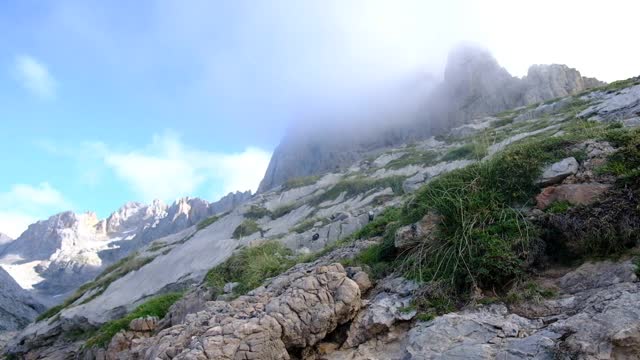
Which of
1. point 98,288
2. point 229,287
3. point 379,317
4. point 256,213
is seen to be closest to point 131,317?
point 229,287

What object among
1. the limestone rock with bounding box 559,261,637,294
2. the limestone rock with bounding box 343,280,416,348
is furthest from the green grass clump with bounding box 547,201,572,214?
the limestone rock with bounding box 343,280,416,348

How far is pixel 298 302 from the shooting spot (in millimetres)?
7160

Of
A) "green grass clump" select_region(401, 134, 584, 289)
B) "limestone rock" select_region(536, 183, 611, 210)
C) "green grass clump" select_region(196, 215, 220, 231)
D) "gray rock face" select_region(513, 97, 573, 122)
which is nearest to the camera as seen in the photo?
"green grass clump" select_region(401, 134, 584, 289)

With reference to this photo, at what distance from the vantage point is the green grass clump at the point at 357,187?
32581mm

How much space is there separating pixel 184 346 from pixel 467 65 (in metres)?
97.6

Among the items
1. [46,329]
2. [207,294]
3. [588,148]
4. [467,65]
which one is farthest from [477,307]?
[467,65]

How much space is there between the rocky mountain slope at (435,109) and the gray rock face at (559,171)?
68.0 meters

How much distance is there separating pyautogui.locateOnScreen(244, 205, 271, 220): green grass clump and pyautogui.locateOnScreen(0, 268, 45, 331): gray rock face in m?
22.5

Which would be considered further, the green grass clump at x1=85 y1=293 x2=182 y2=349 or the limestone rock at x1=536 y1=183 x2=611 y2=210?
the green grass clump at x1=85 y1=293 x2=182 y2=349

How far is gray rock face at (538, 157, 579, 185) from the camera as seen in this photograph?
780 centimetres

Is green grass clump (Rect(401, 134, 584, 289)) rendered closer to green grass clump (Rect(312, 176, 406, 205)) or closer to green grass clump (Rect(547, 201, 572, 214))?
green grass clump (Rect(547, 201, 572, 214))

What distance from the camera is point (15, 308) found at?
149 ft

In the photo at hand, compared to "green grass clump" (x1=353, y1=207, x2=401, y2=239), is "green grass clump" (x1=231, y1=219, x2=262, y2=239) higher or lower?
"green grass clump" (x1=231, y1=219, x2=262, y2=239)

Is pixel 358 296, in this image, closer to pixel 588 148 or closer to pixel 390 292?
pixel 390 292
